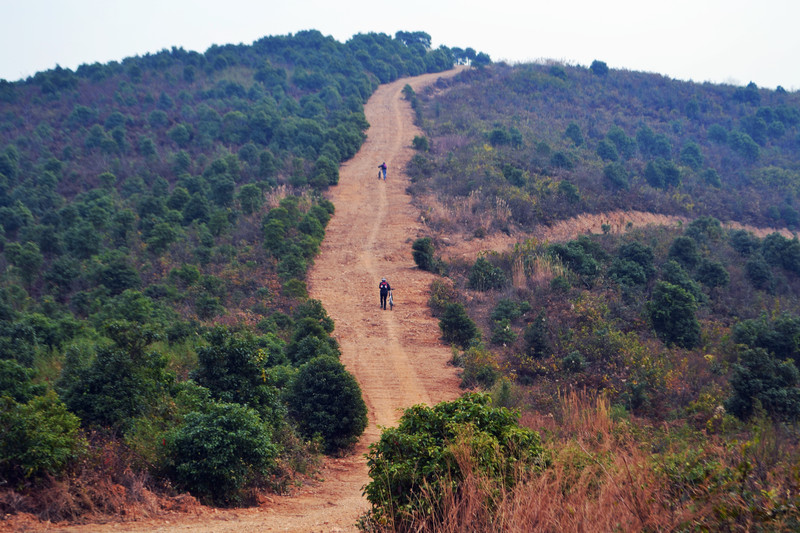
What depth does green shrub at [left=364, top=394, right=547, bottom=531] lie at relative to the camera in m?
4.82

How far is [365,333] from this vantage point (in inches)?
628

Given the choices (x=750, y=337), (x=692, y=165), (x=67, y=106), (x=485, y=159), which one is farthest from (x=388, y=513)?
(x=67, y=106)

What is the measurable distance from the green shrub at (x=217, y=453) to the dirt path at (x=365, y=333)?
363mm

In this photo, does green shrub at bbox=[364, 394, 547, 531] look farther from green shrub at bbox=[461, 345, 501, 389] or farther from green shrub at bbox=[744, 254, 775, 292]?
green shrub at bbox=[744, 254, 775, 292]

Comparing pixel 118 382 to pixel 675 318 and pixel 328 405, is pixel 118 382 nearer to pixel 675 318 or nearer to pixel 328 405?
pixel 328 405

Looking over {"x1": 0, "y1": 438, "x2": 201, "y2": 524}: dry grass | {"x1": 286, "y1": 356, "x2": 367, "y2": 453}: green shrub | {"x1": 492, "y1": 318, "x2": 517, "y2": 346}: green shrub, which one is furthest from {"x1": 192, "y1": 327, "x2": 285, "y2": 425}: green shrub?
{"x1": 492, "y1": 318, "x2": 517, "y2": 346}: green shrub

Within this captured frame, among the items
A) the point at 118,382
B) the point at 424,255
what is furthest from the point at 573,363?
the point at 424,255

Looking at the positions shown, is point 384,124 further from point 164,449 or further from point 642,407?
point 164,449

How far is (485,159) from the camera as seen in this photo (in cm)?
2988

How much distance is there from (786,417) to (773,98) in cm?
4614

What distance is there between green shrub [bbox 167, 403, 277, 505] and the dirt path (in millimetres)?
363

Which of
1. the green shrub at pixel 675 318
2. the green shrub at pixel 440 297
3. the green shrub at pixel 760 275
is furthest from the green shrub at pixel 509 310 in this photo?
the green shrub at pixel 760 275

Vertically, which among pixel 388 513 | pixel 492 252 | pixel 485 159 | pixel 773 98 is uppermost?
pixel 773 98

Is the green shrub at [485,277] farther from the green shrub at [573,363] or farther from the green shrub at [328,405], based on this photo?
the green shrub at [328,405]
